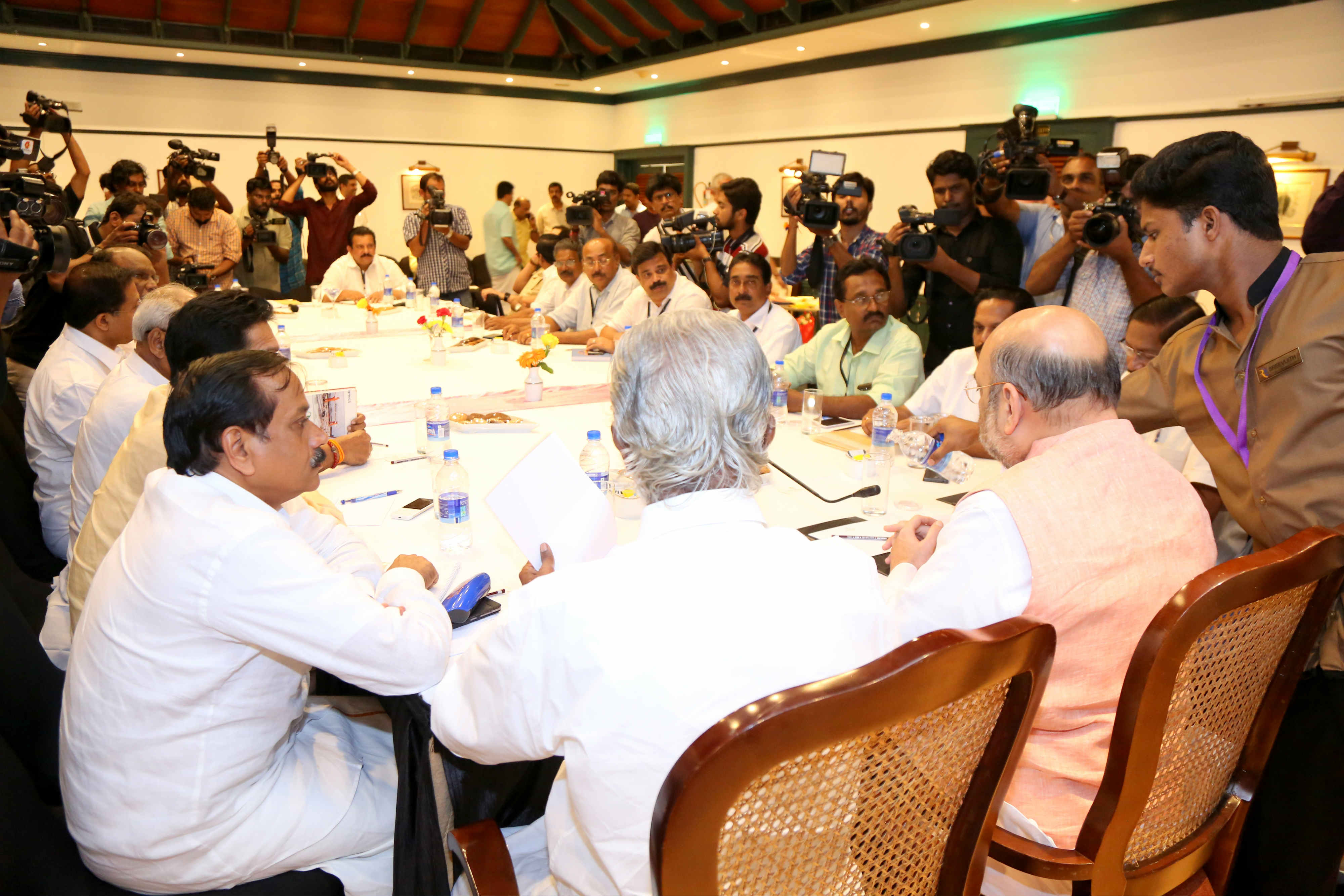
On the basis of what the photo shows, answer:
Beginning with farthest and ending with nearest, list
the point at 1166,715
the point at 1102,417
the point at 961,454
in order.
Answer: the point at 961,454, the point at 1102,417, the point at 1166,715

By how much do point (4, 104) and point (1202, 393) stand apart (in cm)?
1225

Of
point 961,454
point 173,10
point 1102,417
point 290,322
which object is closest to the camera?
point 1102,417

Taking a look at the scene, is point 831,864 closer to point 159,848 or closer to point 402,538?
point 159,848

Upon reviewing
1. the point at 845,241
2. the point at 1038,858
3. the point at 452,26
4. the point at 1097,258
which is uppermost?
the point at 452,26

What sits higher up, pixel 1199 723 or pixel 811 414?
pixel 811 414

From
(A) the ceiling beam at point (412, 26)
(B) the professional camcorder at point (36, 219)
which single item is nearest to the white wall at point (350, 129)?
(A) the ceiling beam at point (412, 26)

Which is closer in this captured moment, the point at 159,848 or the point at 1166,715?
the point at 1166,715

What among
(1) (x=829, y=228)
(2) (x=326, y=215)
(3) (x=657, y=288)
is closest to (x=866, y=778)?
(1) (x=829, y=228)

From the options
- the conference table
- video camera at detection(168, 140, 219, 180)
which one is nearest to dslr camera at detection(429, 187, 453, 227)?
video camera at detection(168, 140, 219, 180)

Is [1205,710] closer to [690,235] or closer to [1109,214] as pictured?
[1109,214]

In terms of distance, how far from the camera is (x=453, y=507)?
6.54 ft

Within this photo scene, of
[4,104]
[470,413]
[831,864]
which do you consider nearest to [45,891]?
[831,864]

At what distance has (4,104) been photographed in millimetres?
9484

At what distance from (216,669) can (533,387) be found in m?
2.19
